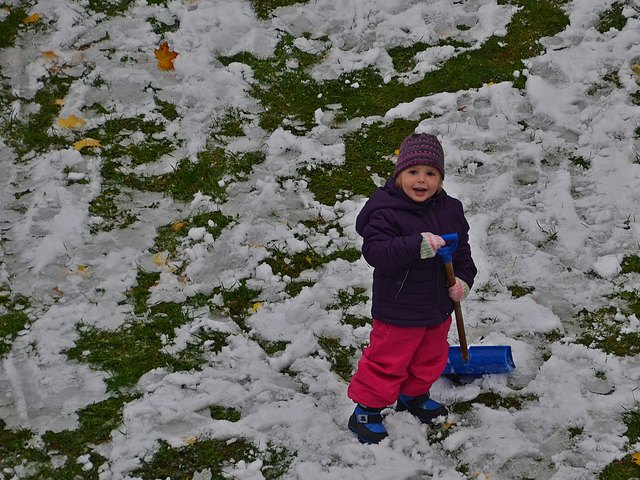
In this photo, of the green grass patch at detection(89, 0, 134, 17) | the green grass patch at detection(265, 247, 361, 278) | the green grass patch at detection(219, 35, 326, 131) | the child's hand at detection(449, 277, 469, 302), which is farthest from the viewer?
the green grass patch at detection(89, 0, 134, 17)

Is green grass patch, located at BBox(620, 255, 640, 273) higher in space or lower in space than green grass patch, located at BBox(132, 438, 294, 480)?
higher

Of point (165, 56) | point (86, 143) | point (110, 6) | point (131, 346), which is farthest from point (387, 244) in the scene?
point (110, 6)

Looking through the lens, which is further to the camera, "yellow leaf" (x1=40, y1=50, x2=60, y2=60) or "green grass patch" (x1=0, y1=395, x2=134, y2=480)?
"yellow leaf" (x1=40, y1=50, x2=60, y2=60)

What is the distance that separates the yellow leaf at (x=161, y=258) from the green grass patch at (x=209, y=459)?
1.50 meters

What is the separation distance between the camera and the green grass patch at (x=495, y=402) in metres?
3.85

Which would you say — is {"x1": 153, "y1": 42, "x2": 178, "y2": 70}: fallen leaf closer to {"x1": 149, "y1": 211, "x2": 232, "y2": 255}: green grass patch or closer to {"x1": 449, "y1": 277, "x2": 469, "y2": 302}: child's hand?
{"x1": 149, "y1": 211, "x2": 232, "y2": 255}: green grass patch

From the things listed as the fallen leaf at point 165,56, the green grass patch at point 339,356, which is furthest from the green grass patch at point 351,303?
the fallen leaf at point 165,56

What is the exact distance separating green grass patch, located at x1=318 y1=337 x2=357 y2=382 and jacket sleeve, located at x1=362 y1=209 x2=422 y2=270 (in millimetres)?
1038

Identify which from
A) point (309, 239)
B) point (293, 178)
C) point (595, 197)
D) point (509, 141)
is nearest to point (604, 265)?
point (595, 197)

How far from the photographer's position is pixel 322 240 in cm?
503

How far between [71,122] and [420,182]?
380 centimetres

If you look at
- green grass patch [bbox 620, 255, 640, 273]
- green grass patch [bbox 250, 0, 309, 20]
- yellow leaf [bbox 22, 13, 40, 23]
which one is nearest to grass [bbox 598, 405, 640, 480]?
green grass patch [bbox 620, 255, 640, 273]

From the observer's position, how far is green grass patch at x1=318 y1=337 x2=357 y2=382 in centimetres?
412

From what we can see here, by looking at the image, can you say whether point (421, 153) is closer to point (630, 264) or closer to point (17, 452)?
point (630, 264)
